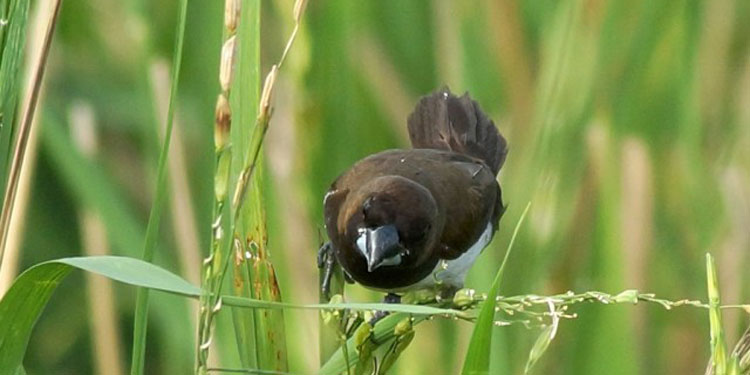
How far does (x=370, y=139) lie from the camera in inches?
87.0

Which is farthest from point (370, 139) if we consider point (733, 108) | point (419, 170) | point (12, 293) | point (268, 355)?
point (12, 293)

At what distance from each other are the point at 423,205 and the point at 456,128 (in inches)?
23.1

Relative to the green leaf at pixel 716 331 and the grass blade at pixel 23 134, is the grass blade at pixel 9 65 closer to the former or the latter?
the grass blade at pixel 23 134

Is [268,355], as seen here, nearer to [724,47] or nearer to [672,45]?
[672,45]

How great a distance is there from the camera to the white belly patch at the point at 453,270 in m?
1.89

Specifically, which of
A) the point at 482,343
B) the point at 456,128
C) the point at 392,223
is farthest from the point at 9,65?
the point at 456,128

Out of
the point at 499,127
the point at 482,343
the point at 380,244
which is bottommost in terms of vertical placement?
the point at 482,343

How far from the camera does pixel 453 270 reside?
2.00 metres

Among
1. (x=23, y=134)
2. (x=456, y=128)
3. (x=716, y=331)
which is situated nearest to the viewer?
(x=716, y=331)

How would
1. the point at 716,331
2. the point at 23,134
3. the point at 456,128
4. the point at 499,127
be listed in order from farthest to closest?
the point at 456,128 < the point at 499,127 < the point at 23,134 < the point at 716,331

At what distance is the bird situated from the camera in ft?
6.06

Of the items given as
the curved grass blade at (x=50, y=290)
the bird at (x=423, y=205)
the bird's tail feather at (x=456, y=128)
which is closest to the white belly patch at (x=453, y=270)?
the bird at (x=423, y=205)

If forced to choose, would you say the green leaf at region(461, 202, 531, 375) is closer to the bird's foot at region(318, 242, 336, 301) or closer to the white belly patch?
the bird's foot at region(318, 242, 336, 301)

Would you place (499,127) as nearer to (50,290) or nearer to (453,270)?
(453,270)
